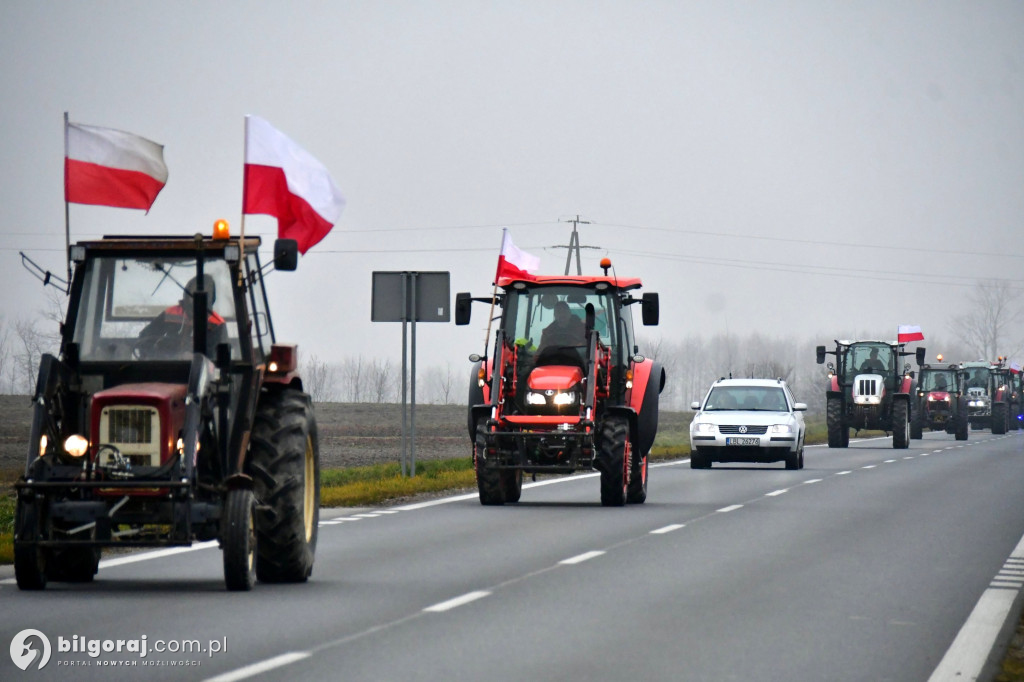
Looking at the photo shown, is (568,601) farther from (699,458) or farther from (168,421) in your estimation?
(699,458)

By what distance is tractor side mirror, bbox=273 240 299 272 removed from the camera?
1151 centimetres

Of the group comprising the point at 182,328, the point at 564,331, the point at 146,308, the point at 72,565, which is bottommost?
the point at 72,565

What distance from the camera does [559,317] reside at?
21.8 metres

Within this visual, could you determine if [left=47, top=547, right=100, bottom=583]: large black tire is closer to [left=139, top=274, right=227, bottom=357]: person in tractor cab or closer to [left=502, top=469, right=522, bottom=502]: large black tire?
[left=139, top=274, right=227, bottom=357]: person in tractor cab

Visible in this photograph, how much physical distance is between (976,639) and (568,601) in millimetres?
2739

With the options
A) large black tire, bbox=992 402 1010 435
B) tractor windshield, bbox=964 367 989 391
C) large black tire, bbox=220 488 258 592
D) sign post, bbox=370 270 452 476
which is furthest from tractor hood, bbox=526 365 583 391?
tractor windshield, bbox=964 367 989 391

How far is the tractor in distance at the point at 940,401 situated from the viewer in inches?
2253

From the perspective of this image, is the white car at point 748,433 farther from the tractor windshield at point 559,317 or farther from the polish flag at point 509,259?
the tractor windshield at point 559,317

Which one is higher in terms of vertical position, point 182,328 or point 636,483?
point 182,328

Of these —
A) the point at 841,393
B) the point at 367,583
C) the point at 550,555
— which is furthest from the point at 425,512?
the point at 841,393

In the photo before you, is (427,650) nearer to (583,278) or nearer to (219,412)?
(219,412)

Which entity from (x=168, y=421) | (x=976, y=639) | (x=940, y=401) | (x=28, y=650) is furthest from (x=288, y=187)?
(x=940, y=401)

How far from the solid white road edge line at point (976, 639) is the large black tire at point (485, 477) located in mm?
9538

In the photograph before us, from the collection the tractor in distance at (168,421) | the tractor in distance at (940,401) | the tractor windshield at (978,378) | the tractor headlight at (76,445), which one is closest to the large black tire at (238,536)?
the tractor in distance at (168,421)
